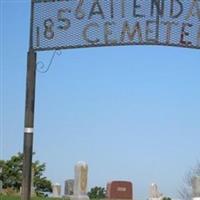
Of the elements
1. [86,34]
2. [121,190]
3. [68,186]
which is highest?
[86,34]

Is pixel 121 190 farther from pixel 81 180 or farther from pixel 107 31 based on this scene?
pixel 107 31

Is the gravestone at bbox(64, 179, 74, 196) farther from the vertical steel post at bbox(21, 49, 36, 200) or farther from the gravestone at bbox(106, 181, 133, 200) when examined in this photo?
the vertical steel post at bbox(21, 49, 36, 200)

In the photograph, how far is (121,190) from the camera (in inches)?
703

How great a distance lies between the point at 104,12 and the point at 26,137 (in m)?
1.93

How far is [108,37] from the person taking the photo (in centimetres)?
809

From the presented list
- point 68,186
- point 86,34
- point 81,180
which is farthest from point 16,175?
point 86,34

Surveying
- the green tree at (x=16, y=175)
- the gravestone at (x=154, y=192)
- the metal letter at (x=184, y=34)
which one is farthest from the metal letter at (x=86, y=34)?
the green tree at (x=16, y=175)

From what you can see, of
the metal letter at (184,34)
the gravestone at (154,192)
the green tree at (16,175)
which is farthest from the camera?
the green tree at (16,175)

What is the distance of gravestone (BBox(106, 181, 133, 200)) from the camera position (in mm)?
17680

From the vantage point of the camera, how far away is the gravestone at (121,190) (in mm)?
17680

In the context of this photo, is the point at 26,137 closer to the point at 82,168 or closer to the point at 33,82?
the point at 33,82

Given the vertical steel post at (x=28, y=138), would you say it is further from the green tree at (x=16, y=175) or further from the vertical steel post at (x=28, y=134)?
the green tree at (x=16, y=175)

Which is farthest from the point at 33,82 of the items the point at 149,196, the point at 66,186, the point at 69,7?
the point at 66,186

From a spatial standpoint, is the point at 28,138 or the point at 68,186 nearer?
the point at 28,138
